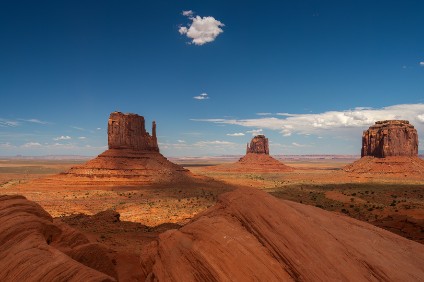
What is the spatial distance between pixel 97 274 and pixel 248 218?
4084 mm

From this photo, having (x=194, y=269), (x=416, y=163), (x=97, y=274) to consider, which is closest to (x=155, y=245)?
(x=97, y=274)

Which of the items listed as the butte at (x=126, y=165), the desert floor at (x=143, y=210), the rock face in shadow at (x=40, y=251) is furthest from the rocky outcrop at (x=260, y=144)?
the rock face in shadow at (x=40, y=251)

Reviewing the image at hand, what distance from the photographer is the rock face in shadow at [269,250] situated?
6203 mm

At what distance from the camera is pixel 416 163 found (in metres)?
88.9

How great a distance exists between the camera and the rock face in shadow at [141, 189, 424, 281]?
20.4 ft

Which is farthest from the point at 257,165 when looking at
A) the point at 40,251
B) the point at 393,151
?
the point at 40,251

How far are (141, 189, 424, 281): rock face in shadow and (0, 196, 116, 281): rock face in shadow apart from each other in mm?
1731

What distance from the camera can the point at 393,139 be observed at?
8894 cm

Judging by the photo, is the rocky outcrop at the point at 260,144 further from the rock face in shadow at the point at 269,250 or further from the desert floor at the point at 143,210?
the rock face in shadow at the point at 269,250

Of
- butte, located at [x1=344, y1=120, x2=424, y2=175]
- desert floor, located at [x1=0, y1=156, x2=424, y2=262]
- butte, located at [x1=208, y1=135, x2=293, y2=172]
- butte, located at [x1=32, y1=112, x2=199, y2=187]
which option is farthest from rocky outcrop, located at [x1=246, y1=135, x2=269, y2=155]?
desert floor, located at [x1=0, y1=156, x2=424, y2=262]

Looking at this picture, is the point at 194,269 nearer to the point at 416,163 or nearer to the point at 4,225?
the point at 4,225

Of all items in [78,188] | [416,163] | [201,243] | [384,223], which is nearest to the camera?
[201,243]

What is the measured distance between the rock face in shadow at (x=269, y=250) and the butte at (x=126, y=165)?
177 feet

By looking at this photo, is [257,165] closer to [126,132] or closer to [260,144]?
[260,144]
